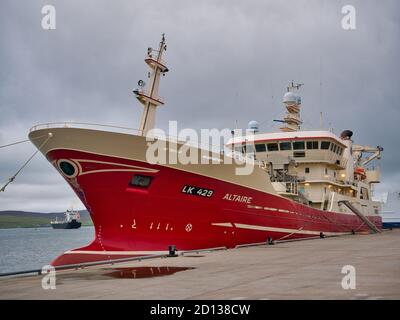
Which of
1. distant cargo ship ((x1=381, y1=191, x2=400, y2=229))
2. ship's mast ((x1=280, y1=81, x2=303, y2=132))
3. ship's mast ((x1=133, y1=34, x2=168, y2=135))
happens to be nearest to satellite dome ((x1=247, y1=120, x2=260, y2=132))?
ship's mast ((x1=280, y1=81, x2=303, y2=132))

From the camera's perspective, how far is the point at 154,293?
9836mm

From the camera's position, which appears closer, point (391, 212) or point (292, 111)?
point (292, 111)

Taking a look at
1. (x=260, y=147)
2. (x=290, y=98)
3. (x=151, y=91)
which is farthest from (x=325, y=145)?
(x=151, y=91)

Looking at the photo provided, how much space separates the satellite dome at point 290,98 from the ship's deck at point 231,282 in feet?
86.8

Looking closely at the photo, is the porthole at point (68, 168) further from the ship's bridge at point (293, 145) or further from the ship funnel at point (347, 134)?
the ship funnel at point (347, 134)

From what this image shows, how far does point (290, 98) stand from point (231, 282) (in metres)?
31.9

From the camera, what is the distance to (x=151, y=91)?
2262 centimetres

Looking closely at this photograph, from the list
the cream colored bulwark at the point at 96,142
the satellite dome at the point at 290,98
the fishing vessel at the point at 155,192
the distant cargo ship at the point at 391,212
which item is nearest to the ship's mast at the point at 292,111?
the satellite dome at the point at 290,98

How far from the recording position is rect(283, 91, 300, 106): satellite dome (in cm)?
4103

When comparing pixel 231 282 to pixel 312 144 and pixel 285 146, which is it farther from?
pixel 312 144

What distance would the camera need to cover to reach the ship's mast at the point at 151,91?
2223cm

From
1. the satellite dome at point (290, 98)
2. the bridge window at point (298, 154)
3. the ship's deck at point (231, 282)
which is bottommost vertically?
the ship's deck at point (231, 282)
